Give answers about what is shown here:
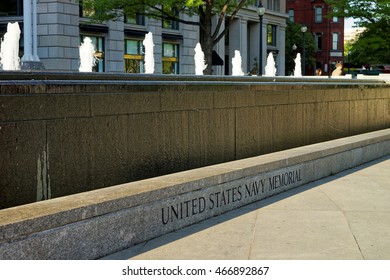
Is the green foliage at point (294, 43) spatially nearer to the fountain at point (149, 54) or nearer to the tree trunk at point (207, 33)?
the fountain at point (149, 54)

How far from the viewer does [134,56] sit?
41.8 metres

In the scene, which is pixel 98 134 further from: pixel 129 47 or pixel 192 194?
pixel 129 47

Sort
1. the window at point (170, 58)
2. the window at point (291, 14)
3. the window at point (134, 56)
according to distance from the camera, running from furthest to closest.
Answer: the window at point (291, 14)
the window at point (170, 58)
the window at point (134, 56)

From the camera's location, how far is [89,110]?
6828 millimetres

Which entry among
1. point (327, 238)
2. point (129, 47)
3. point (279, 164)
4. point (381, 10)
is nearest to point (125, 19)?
point (129, 47)

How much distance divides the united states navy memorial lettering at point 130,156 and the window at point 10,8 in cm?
2828

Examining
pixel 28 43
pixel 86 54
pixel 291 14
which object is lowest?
pixel 28 43

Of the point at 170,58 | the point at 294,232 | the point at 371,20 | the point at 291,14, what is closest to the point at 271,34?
the point at 371,20

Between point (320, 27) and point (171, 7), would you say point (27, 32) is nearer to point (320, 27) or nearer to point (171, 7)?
point (171, 7)

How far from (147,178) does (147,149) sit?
39cm

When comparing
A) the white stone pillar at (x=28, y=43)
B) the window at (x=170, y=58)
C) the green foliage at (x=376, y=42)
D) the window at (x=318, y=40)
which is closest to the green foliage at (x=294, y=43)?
the window at (x=318, y=40)

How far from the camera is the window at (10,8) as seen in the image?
36.2m

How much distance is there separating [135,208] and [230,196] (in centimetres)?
211

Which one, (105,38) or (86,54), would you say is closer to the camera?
(86,54)
